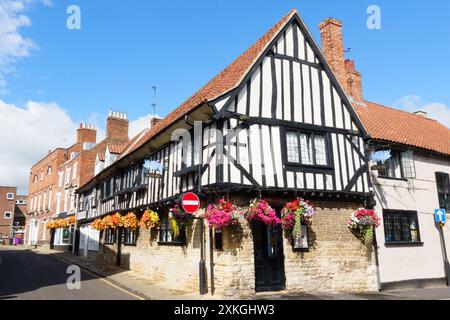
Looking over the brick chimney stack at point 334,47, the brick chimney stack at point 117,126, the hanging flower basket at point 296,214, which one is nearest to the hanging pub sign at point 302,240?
the hanging flower basket at point 296,214

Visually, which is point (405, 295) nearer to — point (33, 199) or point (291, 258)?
point (291, 258)

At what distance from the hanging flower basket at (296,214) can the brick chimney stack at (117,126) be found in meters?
21.6

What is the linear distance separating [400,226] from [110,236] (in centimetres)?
1524

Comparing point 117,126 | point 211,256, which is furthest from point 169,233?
point 117,126

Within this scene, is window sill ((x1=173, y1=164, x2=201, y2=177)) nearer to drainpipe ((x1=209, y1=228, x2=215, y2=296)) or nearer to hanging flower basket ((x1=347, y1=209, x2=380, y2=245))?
drainpipe ((x1=209, y1=228, x2=215, y2=296))

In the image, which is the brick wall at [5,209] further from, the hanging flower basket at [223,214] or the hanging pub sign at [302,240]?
the hanging pub sign at [302,240]

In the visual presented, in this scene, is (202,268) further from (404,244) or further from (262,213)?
(404,244)

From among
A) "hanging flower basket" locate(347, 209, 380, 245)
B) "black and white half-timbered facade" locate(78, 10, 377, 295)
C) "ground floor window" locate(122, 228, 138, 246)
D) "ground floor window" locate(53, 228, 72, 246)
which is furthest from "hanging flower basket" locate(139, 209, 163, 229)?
"ground floor window" locate(53, 228, 72, 246)

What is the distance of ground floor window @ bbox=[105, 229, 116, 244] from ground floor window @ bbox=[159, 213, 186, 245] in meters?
7.07

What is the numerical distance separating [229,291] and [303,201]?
3417 millimetres

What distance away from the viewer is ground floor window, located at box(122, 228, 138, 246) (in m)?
16.9

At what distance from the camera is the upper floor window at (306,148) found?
11.6 metres

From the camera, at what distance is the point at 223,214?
9.50 meters

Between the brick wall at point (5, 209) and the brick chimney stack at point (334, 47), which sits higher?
the brick chimney stack at point (334, 47)
